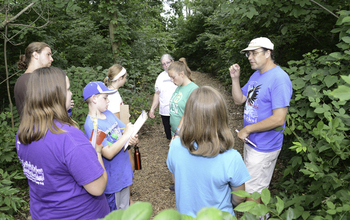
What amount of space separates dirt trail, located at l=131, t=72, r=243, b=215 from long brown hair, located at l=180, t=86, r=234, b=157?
2317mm

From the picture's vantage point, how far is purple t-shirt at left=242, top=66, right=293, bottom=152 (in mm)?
2295

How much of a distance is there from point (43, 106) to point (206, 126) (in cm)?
108

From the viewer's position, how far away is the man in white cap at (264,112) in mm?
2311

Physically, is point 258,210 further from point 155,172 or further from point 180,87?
point 155,172

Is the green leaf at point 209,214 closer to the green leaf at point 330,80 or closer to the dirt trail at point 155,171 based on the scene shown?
the green leaf at point 330,80

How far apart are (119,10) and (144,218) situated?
8.26m

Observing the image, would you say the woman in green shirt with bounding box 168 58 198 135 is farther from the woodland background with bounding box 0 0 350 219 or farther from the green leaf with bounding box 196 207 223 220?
the green leaf with bounding box 196 207 223 220

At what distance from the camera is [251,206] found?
1009 millimetres

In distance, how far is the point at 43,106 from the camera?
4.69ft

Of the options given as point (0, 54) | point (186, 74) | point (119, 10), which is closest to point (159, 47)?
point (119, 10)

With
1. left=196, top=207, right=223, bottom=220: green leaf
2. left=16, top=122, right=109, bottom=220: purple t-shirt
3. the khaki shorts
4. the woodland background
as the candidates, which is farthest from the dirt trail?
left=196, top=207, right=223, bottom=220: green leaf

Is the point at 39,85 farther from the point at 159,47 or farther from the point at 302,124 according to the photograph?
the point at 159,47

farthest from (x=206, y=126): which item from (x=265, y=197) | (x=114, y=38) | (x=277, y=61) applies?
(x=114, y=38)

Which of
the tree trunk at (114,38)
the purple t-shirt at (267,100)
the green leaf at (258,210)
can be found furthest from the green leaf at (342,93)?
the tree trunk at (114,38)
